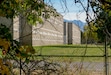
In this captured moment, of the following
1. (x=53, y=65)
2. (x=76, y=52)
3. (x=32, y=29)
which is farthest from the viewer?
(x=76, y=52)

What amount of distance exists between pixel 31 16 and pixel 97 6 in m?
2.17

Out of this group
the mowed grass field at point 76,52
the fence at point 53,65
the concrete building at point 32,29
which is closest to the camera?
the concrete building at point 32,29

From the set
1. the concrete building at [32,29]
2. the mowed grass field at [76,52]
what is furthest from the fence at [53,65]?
the concrete building at [32,29]

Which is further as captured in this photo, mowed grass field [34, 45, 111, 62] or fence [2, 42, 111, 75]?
mowed grass field [34, 45, 111, 62]

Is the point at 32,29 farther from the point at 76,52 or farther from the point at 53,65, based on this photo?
the point at 76,52

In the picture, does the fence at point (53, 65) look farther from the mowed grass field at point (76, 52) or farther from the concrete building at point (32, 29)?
the concrete building at point (32, 29)

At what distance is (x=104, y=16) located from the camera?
123 inches

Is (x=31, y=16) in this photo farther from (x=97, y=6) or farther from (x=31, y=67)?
(x=97, y=6)

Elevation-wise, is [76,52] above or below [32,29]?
below

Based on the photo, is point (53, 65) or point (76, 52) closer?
point (53, 65)

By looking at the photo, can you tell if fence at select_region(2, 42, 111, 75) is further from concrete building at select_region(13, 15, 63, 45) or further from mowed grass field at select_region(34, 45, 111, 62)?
concrete building at select_region(13, 15, 63, 45)

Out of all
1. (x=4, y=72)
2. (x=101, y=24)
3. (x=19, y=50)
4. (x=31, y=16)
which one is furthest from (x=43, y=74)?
(x=4, y=72)

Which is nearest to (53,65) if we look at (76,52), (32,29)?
(32,29)

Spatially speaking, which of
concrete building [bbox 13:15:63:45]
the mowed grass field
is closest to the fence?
the mowed grass field
